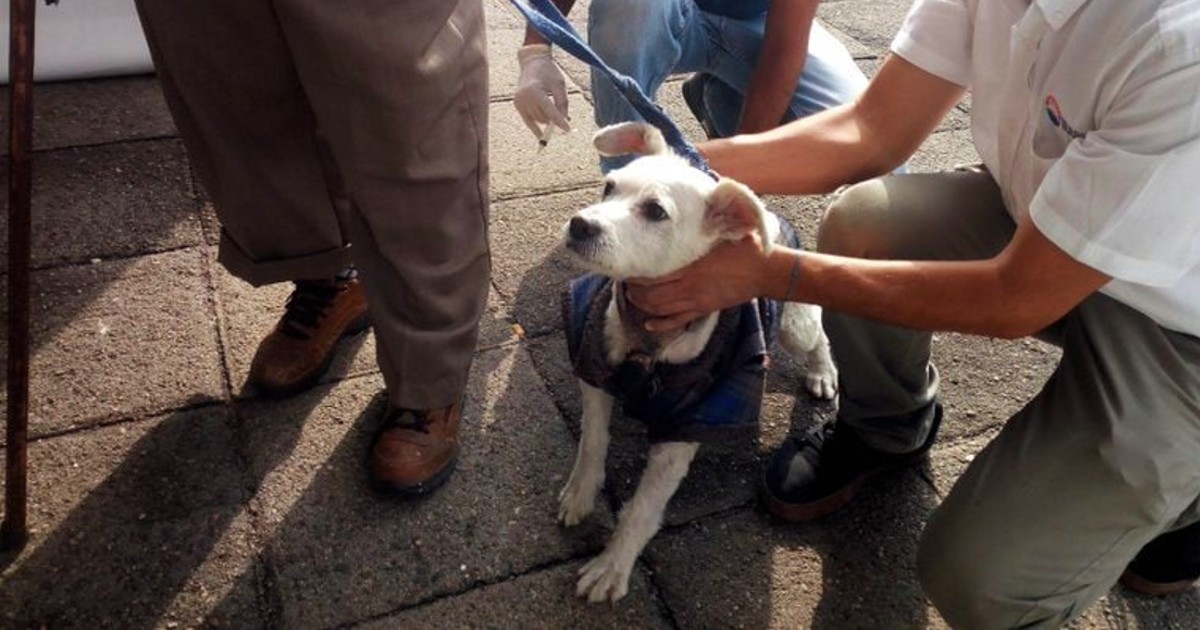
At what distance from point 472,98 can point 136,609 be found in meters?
1.32

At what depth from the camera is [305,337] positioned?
2.50 m

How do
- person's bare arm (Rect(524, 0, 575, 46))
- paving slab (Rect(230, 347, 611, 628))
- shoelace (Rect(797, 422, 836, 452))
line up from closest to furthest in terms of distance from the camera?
paving slab (Rect(230, 347, 611, 628)) < shoelace (Rect(797, 422, 836, 452)) < person's bare arm (Rect(524, 0, 575, 46))

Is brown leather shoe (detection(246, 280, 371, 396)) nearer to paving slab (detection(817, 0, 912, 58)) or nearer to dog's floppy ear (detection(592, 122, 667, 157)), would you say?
dog's floppy ear (detection(592, 122, 667, 157))

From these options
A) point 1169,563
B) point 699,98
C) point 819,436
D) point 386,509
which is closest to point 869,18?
point 699,98

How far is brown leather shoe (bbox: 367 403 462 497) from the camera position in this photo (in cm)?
221

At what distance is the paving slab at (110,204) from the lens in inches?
116

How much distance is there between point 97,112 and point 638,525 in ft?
9.80

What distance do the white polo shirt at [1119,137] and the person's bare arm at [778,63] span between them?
2.28 ft

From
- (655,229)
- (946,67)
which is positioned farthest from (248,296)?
(946,67)

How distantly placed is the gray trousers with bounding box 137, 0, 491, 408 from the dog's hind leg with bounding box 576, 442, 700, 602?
21.3 inches

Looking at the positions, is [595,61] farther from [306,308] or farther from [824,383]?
[824,383]

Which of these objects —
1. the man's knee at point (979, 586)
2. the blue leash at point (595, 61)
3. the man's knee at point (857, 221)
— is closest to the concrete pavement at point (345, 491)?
the man's knee at point (979, 586)

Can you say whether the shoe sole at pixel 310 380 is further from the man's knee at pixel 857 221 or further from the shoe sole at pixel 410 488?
the man's knee at pixel 857 221

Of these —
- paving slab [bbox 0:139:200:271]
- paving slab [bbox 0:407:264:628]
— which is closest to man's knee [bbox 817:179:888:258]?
paving slab [bbox 0:407:264:628]
